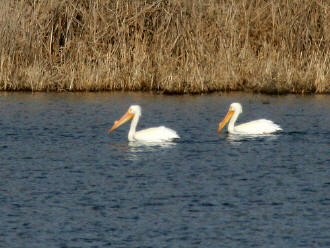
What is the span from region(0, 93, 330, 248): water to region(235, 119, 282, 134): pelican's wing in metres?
0.22

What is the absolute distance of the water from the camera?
381 inches

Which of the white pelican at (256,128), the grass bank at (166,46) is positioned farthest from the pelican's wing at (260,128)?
the grass bank at (166,46)

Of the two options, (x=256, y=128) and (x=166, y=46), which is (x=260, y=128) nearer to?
(x=256, y=128)

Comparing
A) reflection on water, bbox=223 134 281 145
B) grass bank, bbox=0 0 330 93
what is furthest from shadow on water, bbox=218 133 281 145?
grass bank, bbox=0 0 330 93

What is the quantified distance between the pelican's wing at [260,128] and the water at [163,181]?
0.22 metres

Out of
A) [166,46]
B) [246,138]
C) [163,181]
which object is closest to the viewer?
[163,181]

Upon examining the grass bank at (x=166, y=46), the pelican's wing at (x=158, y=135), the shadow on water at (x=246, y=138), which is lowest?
the shadow on water at (x=246, y=138)

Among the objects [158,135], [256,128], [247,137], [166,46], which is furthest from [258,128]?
[166,46]

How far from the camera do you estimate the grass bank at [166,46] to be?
2377 cm

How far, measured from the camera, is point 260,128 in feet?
57.0

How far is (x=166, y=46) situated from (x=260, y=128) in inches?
294

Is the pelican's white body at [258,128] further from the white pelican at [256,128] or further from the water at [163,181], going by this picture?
the water at [163,181]

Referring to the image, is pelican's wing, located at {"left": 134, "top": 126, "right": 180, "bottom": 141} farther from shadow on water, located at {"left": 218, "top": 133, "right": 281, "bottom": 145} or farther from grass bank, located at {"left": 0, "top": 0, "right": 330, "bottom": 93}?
grass bank, located at {"left": 0, "top": 0, "right": 330, "bottom": 93}

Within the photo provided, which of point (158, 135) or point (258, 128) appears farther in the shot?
point (258, 128)
